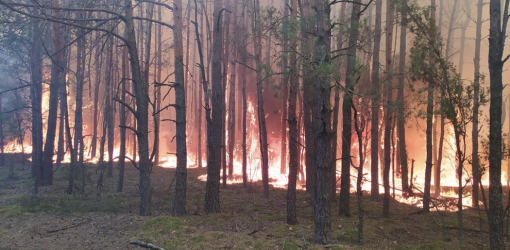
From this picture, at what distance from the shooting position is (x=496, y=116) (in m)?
7.46

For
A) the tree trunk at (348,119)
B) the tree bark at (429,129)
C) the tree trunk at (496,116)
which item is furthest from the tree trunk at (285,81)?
the tree trunk at (496,116)

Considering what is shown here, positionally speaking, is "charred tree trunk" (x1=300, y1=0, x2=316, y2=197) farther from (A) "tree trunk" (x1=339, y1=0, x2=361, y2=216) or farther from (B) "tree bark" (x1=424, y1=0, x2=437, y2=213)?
(B) "tree bark" (x1=424, y1=0, x2=437, y2=213)

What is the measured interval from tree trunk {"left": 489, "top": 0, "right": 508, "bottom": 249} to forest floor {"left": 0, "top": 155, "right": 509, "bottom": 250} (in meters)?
1.43

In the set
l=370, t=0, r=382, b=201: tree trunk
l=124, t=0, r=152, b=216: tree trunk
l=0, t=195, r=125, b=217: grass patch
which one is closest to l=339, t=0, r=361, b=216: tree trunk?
l=370, t=0, r=382, b=201: tree trunk

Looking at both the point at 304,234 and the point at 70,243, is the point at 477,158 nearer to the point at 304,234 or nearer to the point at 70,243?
the point at 304,234

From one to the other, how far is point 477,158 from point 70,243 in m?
11.0

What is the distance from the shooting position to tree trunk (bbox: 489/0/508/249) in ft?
24.2

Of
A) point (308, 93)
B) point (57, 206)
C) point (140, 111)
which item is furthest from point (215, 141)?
point (57, 206)

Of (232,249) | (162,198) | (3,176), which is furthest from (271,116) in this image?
(232,249)

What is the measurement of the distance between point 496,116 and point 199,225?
753 cm

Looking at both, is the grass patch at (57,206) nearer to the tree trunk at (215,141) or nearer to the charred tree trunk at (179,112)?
the charred tree trunk at (179,112)

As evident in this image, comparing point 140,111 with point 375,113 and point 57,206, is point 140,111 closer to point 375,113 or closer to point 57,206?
point 57,206

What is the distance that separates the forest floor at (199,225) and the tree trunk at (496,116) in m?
A: 1.43

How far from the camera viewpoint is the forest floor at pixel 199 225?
23.7ft
